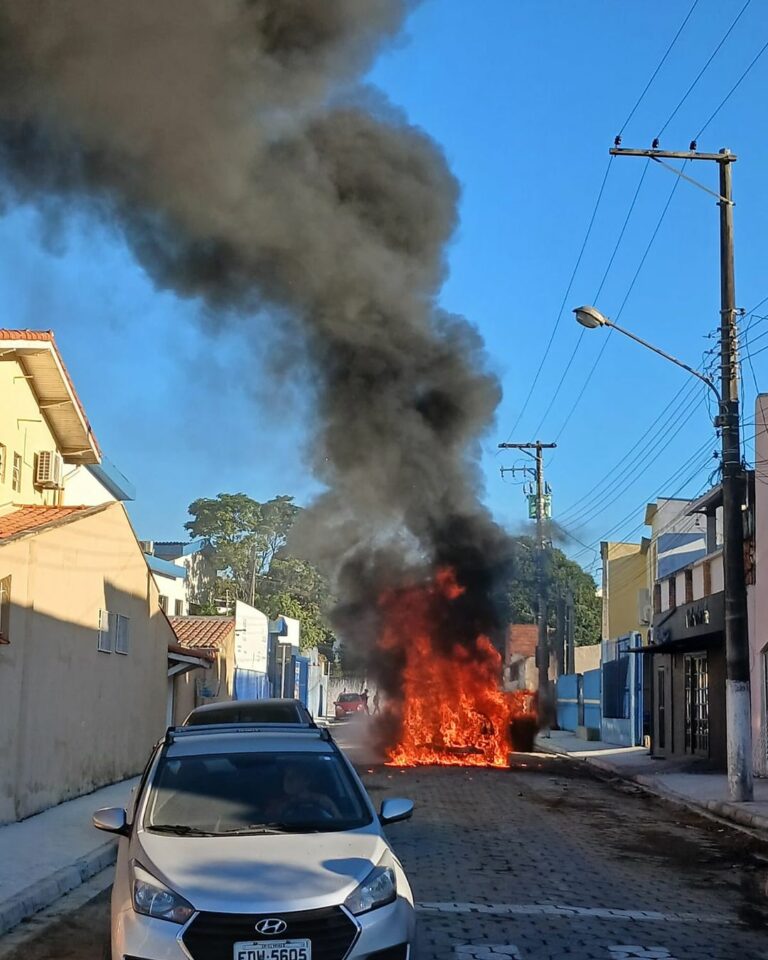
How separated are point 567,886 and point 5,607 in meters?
7.42

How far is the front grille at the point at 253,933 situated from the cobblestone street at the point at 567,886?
4.62 ft

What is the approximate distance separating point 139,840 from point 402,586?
22559mm

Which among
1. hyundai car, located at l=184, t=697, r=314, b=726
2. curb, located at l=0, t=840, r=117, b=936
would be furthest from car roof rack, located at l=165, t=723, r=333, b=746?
hyundai car, located at l=184, t=697, r=314, b=726

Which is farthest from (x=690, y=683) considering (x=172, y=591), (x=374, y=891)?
(x=172, y=591)

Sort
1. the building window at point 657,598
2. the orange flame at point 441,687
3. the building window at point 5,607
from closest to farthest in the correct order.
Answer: the building window at point 5,607
the orange flame at point 441,687
the building window at point 657,598

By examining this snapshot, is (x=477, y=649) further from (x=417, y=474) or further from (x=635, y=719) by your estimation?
(x=635, y=719)

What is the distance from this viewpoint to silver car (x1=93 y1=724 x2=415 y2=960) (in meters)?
4.61

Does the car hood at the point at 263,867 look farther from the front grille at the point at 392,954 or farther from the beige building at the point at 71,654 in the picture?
the beige building at the point at 71,654

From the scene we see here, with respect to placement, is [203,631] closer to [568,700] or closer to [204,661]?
[204,661]

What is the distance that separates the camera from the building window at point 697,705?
23859mm

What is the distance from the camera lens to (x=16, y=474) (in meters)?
18.1

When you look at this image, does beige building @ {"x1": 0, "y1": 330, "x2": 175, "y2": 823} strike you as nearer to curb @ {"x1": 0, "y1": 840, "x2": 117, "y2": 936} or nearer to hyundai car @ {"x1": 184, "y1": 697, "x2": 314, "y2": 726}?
hyundai car @ {"x1": 184, "y1": 697, "x2": 314, "y2": 726}

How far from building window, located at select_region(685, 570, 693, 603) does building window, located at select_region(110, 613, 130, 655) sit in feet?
45.4

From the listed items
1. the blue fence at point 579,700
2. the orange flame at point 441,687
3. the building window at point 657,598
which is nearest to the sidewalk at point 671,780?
the orange flame at point 441,687
